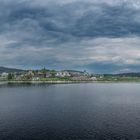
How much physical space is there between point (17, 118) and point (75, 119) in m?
24.0

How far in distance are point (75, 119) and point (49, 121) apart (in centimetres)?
1090

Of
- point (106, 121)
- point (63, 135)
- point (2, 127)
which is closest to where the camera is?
point (63, 135)

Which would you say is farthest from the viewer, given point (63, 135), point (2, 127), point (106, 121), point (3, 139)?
point (106, 121)

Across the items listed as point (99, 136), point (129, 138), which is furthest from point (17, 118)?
point (129, 138)

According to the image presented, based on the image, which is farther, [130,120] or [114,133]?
[130,120]

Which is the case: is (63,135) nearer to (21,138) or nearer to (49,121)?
(21,138)

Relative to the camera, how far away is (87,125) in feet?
315

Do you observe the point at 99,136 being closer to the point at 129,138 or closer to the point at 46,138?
the point at 129,138

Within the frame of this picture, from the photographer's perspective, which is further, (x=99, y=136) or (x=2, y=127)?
(x=2, y=127)

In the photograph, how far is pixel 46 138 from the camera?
8131cm

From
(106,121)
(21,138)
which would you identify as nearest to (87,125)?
(106,121)

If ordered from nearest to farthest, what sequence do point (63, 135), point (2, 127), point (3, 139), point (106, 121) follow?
1. point (3, 139)
2. point (63, 135)
3. point (2, 127)
4. point (106, 121)

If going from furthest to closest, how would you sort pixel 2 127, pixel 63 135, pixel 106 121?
1. pixel 106 121
2. pixel 2 127
3. pixel 63 135

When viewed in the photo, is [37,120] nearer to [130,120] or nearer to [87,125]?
[87,125]
